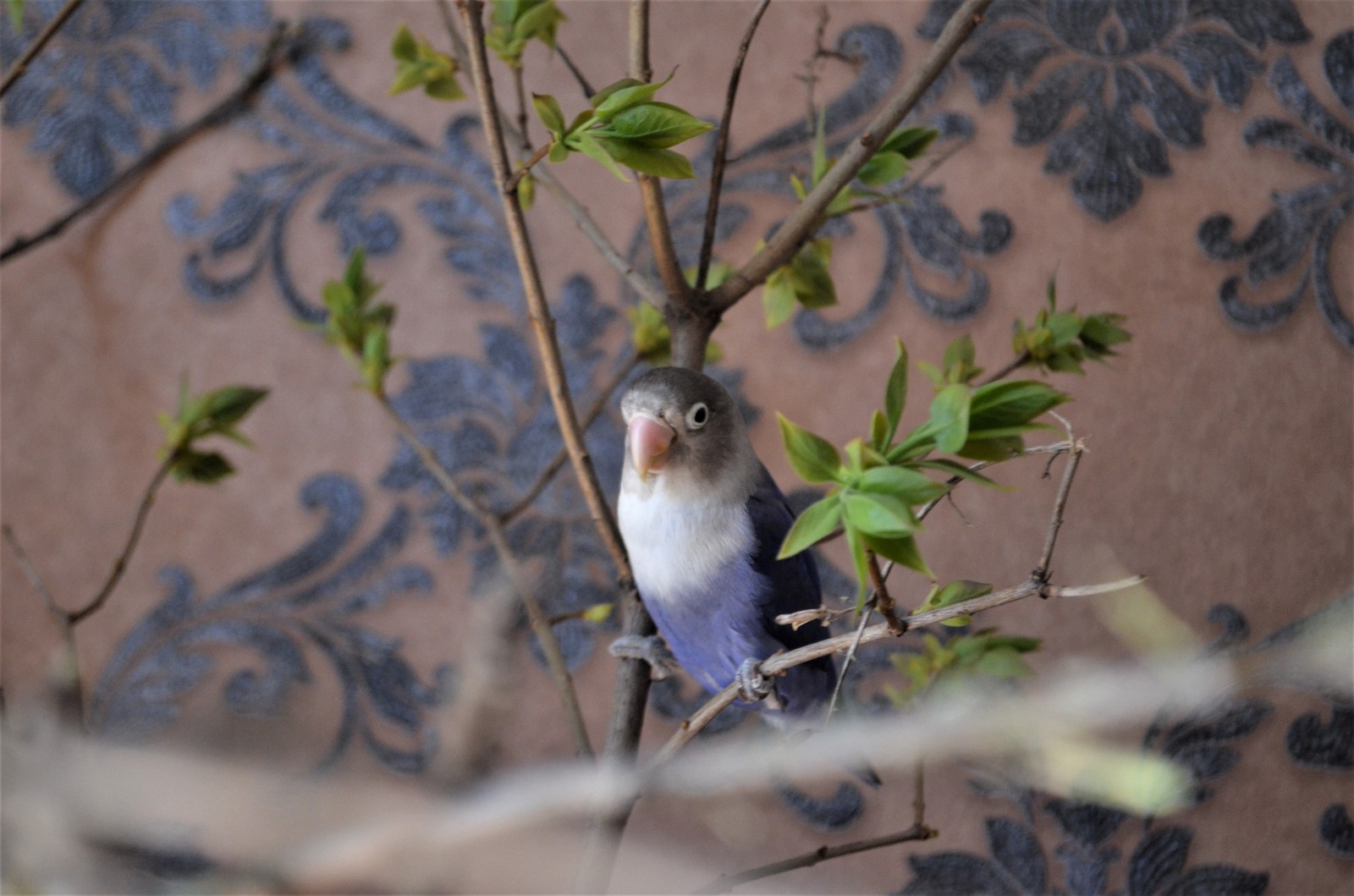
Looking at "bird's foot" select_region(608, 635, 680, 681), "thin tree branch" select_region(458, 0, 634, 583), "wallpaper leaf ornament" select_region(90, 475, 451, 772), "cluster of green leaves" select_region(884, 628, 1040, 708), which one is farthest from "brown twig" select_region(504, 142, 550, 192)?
"wallpaper leaf ornament" select_region(90, 475, 451, 772)

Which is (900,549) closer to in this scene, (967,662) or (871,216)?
(967,662)

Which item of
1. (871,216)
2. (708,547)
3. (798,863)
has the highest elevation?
(871,216)

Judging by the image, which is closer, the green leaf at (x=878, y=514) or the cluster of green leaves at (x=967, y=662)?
the green leaf at (x=878, y=514)

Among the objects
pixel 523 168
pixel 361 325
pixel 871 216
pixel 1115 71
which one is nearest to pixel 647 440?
pixel 523 168

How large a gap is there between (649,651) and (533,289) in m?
0.17

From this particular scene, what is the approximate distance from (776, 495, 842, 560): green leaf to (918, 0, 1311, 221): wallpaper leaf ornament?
1.69ft

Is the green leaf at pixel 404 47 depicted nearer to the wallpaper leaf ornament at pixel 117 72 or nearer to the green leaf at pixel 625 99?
the green leaf at pixel 625 99

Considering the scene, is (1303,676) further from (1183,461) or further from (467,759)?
(467,759)

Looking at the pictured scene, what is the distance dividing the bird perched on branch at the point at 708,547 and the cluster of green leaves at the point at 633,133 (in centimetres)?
11

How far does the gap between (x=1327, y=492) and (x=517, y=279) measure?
22.7 inches

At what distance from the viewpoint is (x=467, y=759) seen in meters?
0.14

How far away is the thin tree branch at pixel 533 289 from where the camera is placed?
357mm

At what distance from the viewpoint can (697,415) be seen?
1.35 ft

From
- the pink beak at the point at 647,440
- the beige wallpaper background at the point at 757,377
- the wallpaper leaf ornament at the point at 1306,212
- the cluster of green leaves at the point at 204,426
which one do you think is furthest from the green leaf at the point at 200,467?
the wallpaper leaf ornament at the point at 1306,212
